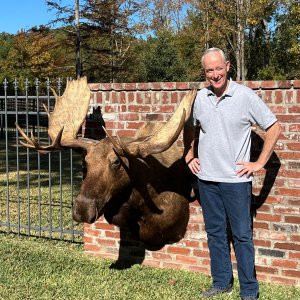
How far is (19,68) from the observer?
152 ft

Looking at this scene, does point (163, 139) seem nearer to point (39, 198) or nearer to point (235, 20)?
point (39, 198)

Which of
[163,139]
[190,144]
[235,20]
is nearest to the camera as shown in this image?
[163,139]

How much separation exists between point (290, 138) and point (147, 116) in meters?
1.56

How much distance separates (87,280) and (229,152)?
214 cm

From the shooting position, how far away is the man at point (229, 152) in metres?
4.14

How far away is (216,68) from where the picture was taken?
4.11 meters

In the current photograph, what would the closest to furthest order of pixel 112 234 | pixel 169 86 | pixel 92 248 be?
pixel 169 86
pixel 112 234
pixel 92 248

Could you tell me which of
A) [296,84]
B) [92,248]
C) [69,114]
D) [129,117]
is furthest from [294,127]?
[92,248]

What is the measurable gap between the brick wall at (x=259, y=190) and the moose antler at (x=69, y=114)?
1.19 ft

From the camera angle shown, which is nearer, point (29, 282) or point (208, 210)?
point (208, 210)

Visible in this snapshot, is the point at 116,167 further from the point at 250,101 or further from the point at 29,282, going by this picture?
the point at 29,282

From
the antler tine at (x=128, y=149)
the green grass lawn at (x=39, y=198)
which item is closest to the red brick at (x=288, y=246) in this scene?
the antler tine at (x=128, y=149)

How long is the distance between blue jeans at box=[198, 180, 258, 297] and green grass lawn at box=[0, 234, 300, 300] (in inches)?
10.7

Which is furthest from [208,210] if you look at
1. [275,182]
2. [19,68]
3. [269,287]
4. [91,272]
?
[19,68]
